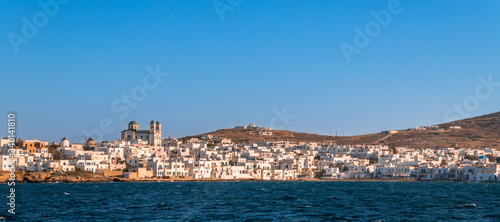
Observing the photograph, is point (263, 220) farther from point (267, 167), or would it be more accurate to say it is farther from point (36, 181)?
point (267, 167)

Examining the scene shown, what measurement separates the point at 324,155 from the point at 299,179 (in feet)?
107

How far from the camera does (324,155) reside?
517ft

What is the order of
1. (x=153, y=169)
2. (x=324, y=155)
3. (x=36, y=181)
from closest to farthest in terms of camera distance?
(x=36, y=181), (x=153, y=169), (x=324, y=155)

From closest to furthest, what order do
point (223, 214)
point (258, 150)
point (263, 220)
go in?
point (263, 220) → point (223, 214) → point (258, 150)

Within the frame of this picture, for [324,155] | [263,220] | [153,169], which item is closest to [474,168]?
[324,155]

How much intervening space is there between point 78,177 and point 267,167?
39544 mm

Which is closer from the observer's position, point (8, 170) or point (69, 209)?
point (69, 209)

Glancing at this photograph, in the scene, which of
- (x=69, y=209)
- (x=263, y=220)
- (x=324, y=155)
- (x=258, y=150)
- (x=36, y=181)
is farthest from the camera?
(x=324, y=155)

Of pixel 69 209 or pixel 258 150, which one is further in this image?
pixel 258 150

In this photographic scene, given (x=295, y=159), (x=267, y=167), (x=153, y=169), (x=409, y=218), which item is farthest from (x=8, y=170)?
(x=409, y=218)

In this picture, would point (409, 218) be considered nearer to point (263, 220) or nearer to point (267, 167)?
point (263, 220)

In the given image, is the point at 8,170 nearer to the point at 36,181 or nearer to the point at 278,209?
the point at 36,181

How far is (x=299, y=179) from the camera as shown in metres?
126

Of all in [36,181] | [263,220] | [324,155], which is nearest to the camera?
[263,220]
